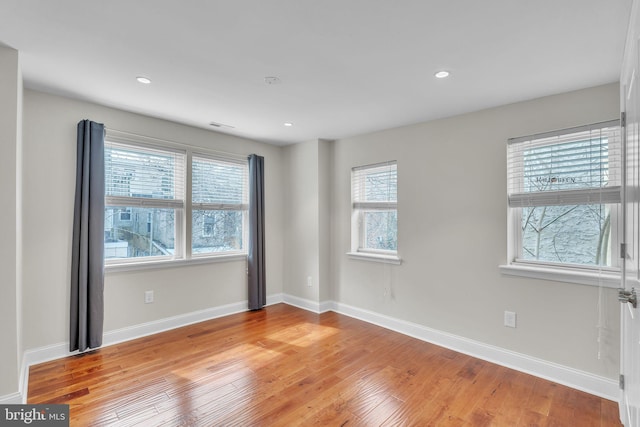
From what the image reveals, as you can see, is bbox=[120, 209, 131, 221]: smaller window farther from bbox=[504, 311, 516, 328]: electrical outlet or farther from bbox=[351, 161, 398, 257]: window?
bbox=[504, 311, 516, 328]: electrical outlet

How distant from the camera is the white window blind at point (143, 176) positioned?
10.5 feet

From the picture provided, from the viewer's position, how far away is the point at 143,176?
11.2 ft

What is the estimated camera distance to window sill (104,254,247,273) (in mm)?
3170

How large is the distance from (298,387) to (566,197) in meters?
2.61

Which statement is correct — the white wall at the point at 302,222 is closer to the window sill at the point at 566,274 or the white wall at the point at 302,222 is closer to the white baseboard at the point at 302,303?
the white baseboard at the point at 302,303

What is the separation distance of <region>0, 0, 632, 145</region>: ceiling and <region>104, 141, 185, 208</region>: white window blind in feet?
1.69

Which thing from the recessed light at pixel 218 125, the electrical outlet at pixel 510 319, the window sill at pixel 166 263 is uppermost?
the recessed light at pixel 218 125

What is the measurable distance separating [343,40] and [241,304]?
3491 mm

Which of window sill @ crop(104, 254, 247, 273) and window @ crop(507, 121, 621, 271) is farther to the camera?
window sill @ crop(104, 254, 247, 273)

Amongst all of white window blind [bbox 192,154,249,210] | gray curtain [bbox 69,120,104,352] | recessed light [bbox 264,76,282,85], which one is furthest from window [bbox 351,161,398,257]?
gray curtain [bbox 69,120,104,352]

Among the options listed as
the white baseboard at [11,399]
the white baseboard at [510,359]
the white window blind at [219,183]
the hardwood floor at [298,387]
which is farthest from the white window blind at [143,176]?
the white baseboard at [510,359]

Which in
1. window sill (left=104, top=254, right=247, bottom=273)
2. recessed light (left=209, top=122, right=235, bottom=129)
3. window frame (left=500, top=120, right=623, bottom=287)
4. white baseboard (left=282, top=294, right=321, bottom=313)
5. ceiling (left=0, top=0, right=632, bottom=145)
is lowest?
white baseboard (left=282, top=294, right=321, bottom=313)

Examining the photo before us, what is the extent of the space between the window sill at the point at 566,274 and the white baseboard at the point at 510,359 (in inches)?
27.1

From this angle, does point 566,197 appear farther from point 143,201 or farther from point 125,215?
point 125,215
